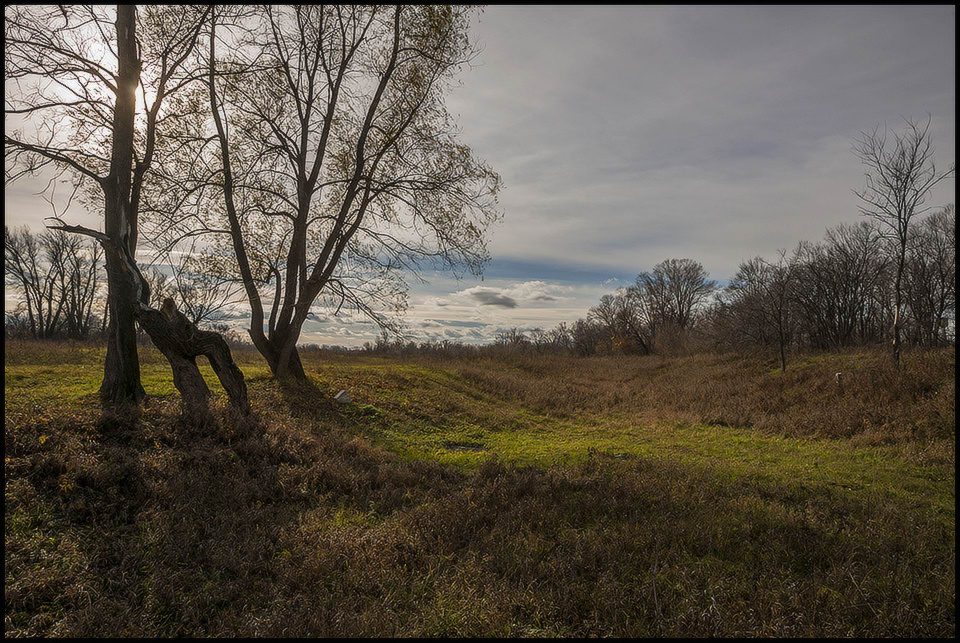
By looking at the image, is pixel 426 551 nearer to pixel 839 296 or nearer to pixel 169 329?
pixel 169 329

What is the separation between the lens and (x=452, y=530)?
225 inches

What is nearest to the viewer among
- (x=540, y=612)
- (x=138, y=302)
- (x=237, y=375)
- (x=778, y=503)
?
(x=540, y=612)

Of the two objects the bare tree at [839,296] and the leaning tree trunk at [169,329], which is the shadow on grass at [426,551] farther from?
the bare tree at [839,296]

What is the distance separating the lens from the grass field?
395 centimetres

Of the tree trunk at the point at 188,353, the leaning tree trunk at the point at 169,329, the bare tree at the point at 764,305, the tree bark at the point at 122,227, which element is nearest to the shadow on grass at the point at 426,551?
the tree trunk at the point at 188,353

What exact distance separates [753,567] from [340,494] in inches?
234

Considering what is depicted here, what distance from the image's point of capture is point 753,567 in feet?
16.5

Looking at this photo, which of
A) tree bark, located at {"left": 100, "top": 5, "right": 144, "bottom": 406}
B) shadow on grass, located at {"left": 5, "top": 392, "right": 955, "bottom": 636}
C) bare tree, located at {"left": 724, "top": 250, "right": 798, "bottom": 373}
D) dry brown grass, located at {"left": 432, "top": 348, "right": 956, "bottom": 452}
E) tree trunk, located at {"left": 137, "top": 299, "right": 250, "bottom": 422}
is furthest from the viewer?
bare tree, located at {"left": 724, "top": 250, "right": 798, "bottom": 373}

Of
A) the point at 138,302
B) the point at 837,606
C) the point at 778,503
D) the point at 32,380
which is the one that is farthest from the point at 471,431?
the point at 32,380

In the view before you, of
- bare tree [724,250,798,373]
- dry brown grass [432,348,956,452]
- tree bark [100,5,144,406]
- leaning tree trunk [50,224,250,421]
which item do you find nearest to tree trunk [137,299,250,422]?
leaning tree trunk [50,224,250,421]

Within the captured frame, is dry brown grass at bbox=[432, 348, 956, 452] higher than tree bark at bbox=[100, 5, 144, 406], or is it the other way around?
tree bark at bbox=[100, 5, 144, 406]

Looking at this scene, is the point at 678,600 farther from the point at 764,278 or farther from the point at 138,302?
the point at 764,278

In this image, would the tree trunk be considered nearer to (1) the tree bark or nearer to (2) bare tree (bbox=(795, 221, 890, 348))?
(1) the tree bark

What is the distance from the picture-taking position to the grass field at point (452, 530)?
3.95 meters
